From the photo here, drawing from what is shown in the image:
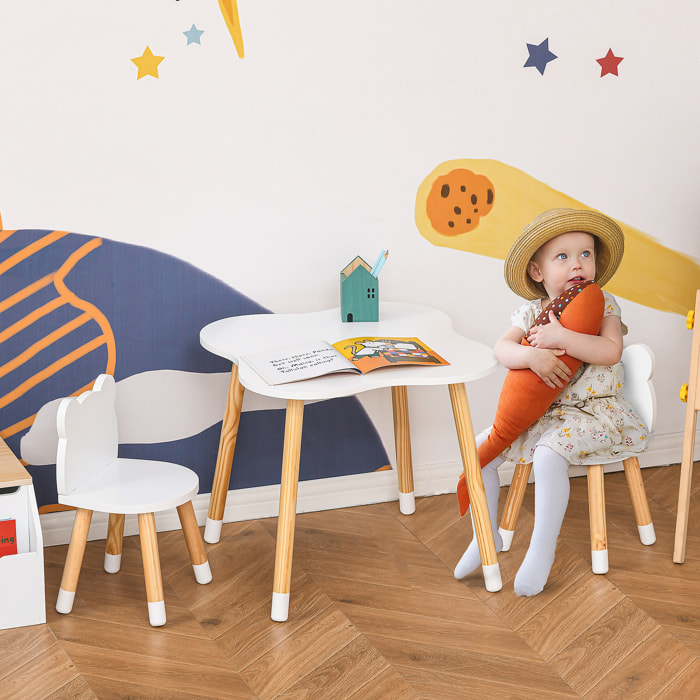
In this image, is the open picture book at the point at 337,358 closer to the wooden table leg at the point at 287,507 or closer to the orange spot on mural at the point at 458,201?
the wooden table leg at the point at 287,507

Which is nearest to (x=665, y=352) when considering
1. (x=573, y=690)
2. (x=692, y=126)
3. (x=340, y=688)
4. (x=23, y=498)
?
(x=692, y=126)

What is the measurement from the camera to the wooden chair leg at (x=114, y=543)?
2006mm

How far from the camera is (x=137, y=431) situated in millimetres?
2213

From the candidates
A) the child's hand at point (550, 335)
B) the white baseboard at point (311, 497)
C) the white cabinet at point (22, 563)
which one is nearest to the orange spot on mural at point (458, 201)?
the child's hand at point (550, 335)

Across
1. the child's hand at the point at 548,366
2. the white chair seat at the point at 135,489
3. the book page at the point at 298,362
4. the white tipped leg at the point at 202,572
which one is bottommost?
the white tipped leg at the point at 202,572

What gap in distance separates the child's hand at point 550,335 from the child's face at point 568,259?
9cm

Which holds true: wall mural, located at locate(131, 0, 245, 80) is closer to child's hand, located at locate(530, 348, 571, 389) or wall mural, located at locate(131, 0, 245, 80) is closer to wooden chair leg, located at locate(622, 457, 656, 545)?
child's hand, located at locate(530, 348, 571, 389)

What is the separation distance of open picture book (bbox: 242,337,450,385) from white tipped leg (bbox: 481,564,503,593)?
0.49m

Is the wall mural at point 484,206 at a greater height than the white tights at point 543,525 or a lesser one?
greater

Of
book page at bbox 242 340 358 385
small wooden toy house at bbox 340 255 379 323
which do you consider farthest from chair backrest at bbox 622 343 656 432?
book page at bbox 242 340 358 385

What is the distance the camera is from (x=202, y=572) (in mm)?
1985

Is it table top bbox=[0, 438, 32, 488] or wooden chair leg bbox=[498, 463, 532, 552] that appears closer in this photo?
table top bbox=[0, 438, 32, 488]

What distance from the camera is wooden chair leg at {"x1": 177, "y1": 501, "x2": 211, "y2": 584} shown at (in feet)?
6.31

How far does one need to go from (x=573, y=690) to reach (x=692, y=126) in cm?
171
